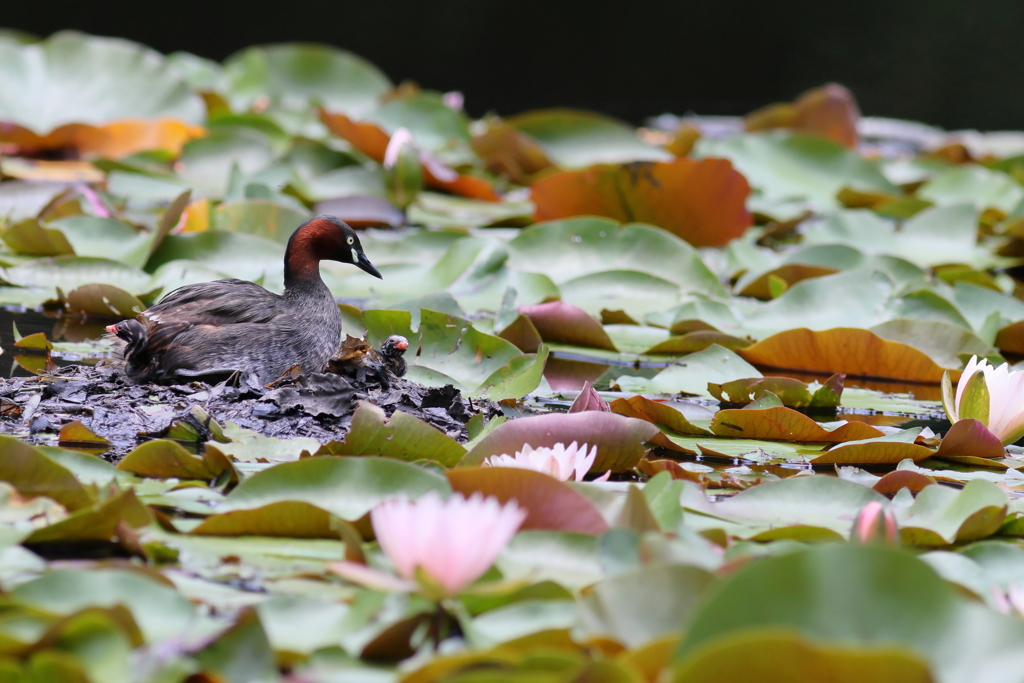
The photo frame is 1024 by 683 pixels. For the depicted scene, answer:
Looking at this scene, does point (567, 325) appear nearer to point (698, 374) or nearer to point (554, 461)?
point (698, 374)

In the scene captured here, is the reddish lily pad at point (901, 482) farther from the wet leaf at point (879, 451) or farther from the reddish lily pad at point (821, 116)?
the reddish lily pad at point (821, 116)

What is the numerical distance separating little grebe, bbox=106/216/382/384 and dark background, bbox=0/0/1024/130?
816 cm

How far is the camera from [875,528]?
2.02m

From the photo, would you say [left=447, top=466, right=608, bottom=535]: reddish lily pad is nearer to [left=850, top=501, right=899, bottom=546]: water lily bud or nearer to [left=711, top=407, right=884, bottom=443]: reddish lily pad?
[left=850, top=501, right=899, bottom=546]: water lily bud

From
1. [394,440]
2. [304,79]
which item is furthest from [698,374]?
[304,79]

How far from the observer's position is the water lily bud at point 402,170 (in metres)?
6.01

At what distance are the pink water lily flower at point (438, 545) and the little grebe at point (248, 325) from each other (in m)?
1.85

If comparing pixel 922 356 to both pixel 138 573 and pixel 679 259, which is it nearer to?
pixel 679 259

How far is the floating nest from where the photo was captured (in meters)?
2.87

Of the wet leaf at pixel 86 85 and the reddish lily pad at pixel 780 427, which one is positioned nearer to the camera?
the reddish lily pad at pixel 780 427

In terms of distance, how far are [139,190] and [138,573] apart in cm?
456

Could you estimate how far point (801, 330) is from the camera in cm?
391

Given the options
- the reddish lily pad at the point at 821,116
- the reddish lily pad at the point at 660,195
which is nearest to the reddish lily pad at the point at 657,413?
the reddish lily pad at the point at 660,195

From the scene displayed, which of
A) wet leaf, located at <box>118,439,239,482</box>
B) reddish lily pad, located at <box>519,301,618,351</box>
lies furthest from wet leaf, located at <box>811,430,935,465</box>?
wet leaf, located at <box>118,439,239,482</box>
